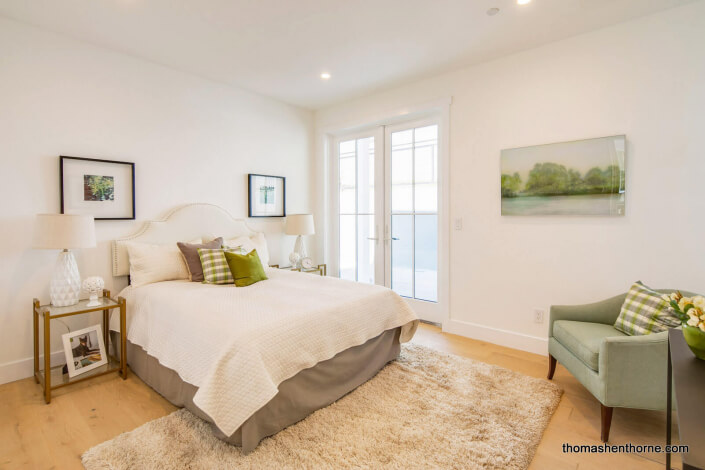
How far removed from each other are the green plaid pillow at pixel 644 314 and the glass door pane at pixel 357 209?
255 cm

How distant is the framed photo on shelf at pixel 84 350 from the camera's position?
8.06 ft

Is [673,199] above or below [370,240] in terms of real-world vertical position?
above

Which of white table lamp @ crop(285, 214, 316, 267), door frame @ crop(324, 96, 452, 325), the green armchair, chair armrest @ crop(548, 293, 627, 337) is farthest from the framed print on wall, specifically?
the green armchair

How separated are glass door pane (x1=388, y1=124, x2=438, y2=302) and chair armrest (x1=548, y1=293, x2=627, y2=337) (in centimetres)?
139

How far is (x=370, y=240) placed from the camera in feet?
14.1

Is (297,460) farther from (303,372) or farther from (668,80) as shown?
(668,80)

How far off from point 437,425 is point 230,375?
3.86 feet

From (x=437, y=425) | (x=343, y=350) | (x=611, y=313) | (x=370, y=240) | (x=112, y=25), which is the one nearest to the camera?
(x=437, y=425)

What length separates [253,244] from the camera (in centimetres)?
362

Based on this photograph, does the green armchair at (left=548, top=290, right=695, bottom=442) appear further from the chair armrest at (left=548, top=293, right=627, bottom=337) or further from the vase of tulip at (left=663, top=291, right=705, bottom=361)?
the vase of tulip at (left=663, top=291, right=705, bottom=361)

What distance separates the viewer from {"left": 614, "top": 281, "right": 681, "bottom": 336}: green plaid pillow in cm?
195

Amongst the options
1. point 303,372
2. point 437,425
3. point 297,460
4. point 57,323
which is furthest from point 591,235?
point 57,323

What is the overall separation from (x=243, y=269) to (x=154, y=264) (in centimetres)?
75

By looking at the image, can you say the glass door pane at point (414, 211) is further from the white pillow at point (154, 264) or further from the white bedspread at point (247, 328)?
the white pillow at point (154, 264)
